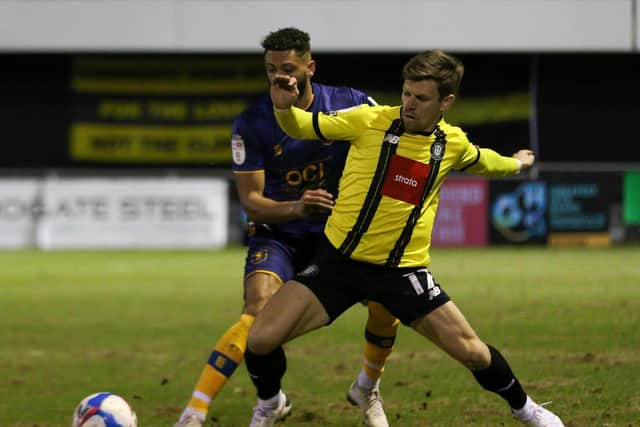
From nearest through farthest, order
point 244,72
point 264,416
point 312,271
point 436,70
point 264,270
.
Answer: point 436,70
point 312,271
point 264,416
point 264,270
point 244,72

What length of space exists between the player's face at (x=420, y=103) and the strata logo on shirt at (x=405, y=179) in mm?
183

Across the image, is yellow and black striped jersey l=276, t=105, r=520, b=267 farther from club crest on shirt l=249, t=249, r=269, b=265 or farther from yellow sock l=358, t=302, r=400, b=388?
yellow sock l=358, t=302, r=400, b=388

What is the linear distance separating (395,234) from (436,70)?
0.84 metres

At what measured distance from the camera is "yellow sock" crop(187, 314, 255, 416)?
233 inches

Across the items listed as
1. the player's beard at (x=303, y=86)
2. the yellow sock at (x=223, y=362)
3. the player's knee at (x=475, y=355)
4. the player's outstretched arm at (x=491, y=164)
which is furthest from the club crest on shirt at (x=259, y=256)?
the player's knee at (x=475, y=355)

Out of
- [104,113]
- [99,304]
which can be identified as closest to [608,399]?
[99,304]

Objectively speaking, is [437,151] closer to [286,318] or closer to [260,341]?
[286,318]

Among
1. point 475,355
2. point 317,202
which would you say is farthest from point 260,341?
point 475,355

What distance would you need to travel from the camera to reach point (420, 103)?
5477mm

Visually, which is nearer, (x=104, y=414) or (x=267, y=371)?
(x=104, y=414)

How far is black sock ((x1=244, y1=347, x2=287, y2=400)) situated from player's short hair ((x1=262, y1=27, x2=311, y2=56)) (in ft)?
5.31

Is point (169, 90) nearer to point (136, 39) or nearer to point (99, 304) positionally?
point (136, 39)

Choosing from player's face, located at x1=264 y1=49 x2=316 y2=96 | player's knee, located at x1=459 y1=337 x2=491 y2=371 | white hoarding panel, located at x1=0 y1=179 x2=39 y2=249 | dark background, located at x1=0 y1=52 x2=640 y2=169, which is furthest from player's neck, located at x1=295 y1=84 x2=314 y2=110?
dark background, located at x1=0 y1=52 x2=640 y2=169

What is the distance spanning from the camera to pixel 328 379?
26.1 feet
